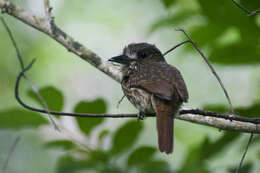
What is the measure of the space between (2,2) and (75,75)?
14.1ft

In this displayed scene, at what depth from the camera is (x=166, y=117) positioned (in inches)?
82.8

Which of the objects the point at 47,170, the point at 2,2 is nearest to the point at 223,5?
the point at 2,2

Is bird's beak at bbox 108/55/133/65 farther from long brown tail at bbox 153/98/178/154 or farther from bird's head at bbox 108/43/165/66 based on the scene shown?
long brown tail at bbox 153/98/178/154

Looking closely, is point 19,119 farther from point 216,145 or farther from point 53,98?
point 216,145

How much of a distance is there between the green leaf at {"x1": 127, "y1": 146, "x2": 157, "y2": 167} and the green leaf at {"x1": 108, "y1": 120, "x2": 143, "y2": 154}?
2.4 inches

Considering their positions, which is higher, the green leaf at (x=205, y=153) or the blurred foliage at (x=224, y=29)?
the blurred foliage at (x=224, y=29)

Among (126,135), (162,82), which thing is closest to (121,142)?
(126,135)

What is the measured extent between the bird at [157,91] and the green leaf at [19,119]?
547 millimetres

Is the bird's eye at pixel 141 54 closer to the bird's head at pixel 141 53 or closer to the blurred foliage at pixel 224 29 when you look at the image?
the bird's head at pixel 141 53

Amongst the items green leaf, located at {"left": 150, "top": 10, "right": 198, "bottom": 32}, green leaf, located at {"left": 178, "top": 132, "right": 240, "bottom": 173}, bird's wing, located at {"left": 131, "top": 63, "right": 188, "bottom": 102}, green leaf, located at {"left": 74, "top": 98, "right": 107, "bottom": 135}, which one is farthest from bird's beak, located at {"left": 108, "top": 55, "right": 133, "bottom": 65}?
green leaf, located at {"left": 178, "top": 132, "right": 240, "bottom": 173}

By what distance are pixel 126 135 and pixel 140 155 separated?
5.1 inches

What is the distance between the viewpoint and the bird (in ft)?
6.63

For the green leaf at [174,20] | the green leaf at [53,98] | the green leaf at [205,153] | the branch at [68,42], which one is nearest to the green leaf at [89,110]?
the green leaf at [53,98]

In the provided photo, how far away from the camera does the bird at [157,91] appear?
2020mm
